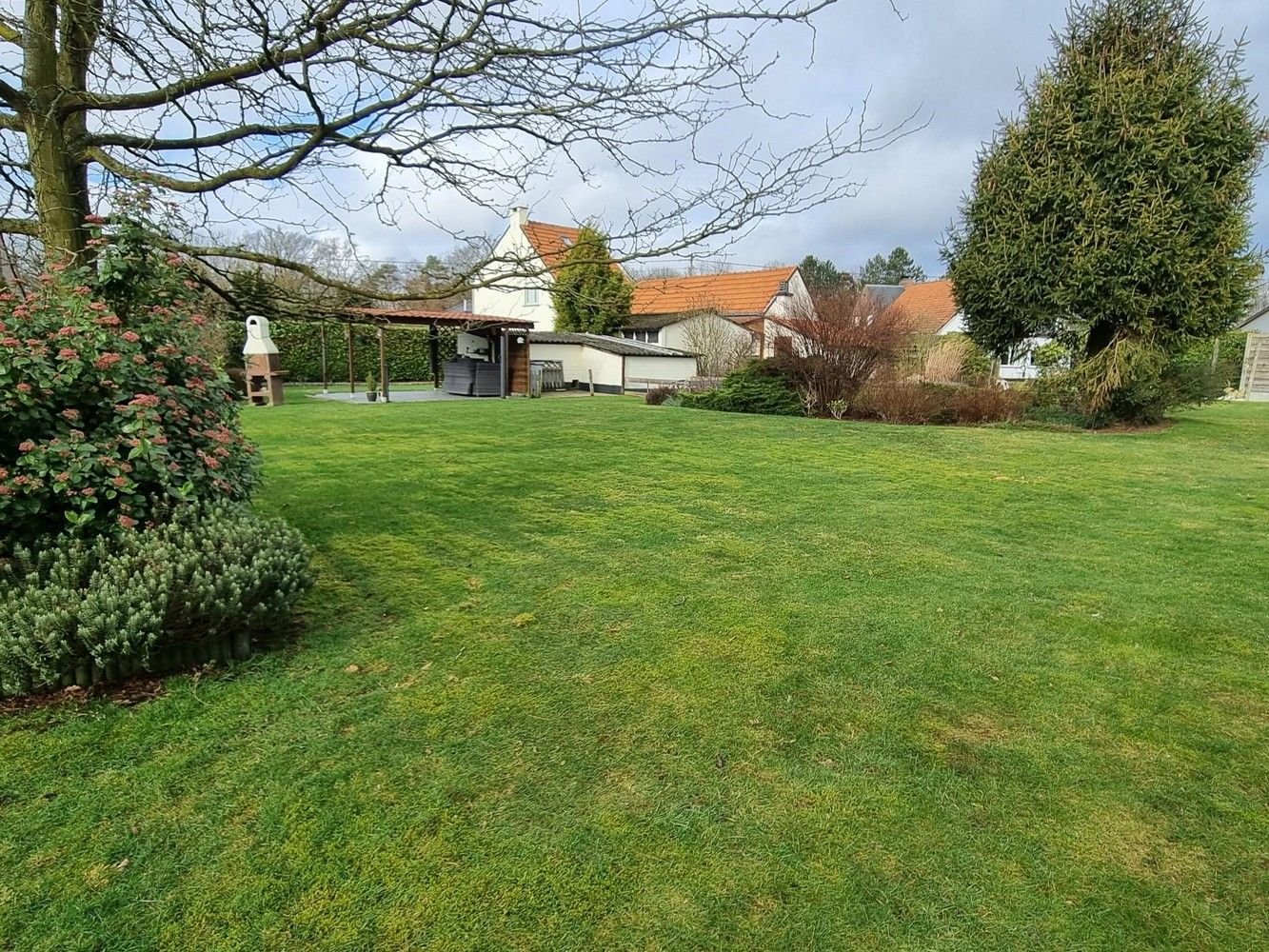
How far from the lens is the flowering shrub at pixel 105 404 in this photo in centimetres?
285

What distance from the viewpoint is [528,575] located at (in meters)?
4.23

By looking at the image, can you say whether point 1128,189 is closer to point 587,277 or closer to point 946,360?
point 946,360

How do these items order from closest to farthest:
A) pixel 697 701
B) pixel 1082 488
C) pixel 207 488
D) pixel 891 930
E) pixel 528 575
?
pixel 891 930 < pixel 697 701 < pixel 207 488 < pixel 528 575 < pixel 1082 488

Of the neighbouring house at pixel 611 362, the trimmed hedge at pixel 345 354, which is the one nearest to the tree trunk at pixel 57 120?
the trimmed hedge at pixel 345 354

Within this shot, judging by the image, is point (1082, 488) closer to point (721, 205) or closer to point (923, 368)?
point (721, 205)

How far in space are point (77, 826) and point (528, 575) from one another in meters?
2.49

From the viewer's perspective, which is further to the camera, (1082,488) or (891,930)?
(1082,488)

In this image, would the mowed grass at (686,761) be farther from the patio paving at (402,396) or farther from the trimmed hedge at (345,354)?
the trimmed hedge at (345,354)

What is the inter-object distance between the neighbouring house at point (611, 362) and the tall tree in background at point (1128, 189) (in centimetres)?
1310

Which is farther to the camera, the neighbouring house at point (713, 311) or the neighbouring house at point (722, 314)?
the neighbouring house at point (722, 314)

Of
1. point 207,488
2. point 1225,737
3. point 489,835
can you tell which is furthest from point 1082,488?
point 207,488

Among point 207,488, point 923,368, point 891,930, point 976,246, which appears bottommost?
point 891,930

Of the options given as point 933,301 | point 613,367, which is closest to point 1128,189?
point 613,367

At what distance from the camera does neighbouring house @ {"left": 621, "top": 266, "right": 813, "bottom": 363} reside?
2492cm
